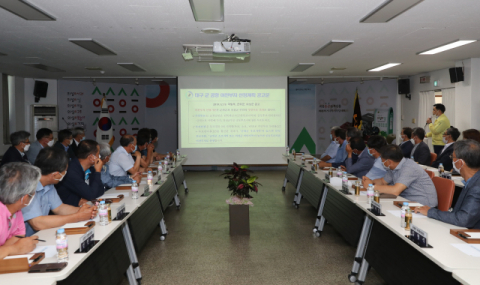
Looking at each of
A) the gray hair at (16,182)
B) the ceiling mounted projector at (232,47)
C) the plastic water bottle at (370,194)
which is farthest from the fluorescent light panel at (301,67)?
the gray hair at (16,182)

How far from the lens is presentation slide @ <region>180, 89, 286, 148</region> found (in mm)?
9320

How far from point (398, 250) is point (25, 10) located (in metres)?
4.29

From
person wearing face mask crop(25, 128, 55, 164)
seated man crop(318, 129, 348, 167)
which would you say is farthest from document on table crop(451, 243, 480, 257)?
person wearing face mask crop(25, 128, 55, 164)

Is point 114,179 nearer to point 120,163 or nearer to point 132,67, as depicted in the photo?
point 120,163

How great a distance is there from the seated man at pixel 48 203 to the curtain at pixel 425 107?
29.4ft

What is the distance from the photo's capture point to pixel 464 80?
23.6 feet

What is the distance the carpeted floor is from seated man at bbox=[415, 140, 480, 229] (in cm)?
100

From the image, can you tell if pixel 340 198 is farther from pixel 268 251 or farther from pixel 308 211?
pixel 308 211

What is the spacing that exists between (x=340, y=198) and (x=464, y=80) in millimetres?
5387

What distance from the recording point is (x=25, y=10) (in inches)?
144

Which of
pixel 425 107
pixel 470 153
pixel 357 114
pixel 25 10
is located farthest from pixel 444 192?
pixel 357 114

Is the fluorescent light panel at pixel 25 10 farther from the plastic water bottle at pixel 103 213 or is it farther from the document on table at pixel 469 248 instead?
the document on table at pixel 469 248

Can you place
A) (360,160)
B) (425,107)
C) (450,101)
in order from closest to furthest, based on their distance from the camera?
1. (360,160)
2. (450,101)
3. (425,107)

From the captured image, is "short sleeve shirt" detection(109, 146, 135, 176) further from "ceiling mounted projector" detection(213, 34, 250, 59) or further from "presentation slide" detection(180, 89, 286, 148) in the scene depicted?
"presentation slide" detection(180, 89, 286, 148)
